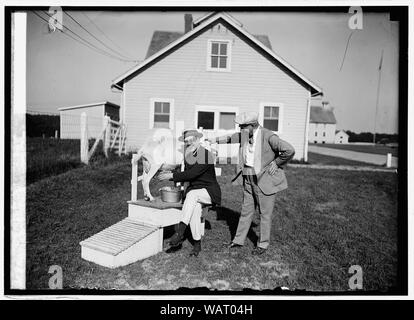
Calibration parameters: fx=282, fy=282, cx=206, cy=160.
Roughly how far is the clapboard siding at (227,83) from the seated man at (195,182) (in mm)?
4952

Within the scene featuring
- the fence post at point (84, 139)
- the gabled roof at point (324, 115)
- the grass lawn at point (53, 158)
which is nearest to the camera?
the gabled roof at point (324, 115)

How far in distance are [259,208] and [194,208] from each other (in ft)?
2.78

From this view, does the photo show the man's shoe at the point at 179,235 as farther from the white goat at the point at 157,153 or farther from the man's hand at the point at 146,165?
the man's hand at the point at 146,165

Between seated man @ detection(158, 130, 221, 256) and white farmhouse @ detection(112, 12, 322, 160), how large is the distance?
490 centimetres

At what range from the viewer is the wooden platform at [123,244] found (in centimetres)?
305

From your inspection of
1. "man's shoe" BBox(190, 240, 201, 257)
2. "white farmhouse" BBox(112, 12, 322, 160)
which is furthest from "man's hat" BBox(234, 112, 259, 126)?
"white farmhouse" BBox(112, 12, 322, 160)

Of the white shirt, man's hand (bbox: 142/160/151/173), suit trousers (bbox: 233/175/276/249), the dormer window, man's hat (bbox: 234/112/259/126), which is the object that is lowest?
suit trousers (bbox: 233/175/276/249)

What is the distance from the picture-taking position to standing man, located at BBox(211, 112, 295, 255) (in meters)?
3.45

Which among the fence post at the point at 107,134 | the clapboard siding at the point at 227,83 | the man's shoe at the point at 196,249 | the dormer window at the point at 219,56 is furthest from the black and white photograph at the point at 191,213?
the dormer window at the point at 219,56

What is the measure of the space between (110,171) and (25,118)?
3.47 meters

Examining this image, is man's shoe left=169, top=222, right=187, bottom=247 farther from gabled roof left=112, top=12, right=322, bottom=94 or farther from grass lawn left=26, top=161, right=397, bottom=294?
gabled roof left=112, top=12, right=322, bottom=94
